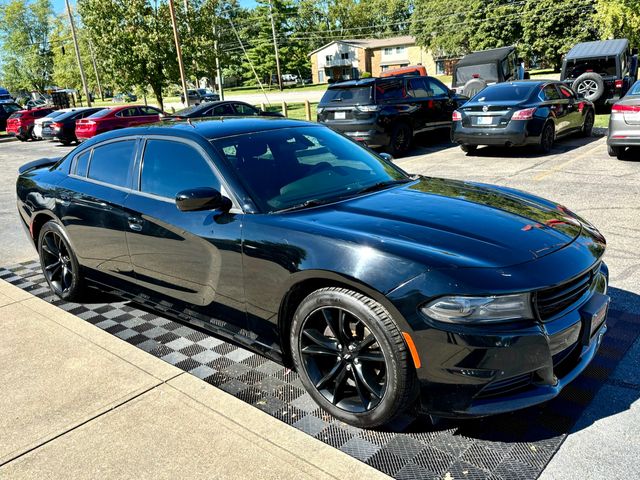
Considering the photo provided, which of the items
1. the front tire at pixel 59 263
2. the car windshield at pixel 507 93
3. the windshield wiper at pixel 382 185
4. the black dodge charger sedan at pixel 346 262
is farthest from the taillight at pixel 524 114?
the front tire at pixel 59 263

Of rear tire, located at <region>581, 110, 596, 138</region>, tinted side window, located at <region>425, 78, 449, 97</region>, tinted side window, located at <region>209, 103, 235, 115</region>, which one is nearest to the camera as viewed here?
rear tire, located at <region>581, 110, 596, 138</region>

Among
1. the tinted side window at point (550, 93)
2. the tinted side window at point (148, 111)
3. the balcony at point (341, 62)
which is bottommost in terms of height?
the tinted side window at point (148, 111)

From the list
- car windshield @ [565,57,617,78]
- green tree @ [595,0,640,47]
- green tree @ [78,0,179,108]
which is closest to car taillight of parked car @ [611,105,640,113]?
car windshield @ [565,57,617,78]

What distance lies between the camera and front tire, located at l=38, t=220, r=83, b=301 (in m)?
4.73

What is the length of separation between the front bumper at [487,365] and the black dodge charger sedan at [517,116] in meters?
9.15

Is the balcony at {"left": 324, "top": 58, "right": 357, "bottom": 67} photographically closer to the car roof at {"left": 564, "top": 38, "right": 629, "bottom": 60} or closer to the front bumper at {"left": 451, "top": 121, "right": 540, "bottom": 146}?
the car roof at {"left": 564, "top": 38, "right": 629, "bottom": 60}

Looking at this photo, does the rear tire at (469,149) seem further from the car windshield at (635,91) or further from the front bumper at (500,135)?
the car windshield at (635,91)

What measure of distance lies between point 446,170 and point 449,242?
822cm

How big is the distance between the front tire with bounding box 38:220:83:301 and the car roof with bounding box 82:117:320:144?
3.62ft

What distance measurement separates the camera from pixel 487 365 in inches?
95.8

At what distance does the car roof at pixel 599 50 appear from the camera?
17297 millimetres

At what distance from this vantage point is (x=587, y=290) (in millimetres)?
2852

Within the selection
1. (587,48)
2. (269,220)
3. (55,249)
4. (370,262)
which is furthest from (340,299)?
(587,48)

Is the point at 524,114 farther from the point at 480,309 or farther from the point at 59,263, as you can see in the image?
the point at 480,309
